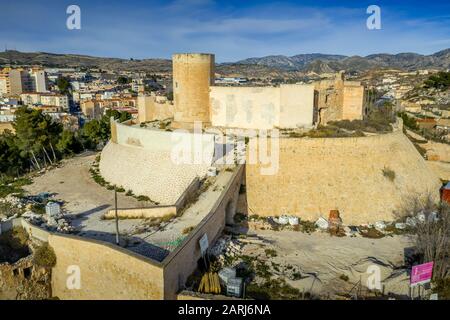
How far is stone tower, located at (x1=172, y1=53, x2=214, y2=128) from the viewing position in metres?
19.3

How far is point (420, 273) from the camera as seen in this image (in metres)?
9.70

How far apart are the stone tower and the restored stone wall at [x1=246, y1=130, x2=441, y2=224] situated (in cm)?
549

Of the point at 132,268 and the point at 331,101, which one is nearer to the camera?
the point at 132,268

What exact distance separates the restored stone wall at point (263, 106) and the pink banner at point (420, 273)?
10.4 meters

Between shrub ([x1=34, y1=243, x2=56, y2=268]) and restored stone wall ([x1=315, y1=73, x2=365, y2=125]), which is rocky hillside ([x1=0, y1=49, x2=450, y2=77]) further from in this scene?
shrub ([x1=34, y1=243, x2=56, y2=268])

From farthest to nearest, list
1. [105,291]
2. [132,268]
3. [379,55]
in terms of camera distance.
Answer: [379,55] < [105,291] < [132,268]

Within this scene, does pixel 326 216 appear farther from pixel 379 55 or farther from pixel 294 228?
pixel 379 55

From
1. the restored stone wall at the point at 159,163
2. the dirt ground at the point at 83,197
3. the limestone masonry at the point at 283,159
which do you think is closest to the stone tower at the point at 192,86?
the limestone masonry at the point at 283,159

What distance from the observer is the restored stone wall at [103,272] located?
9148 mm

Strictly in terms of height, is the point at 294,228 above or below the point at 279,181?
below

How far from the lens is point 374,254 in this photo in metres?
13.0

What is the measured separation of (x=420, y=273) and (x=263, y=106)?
1145 centimetres
